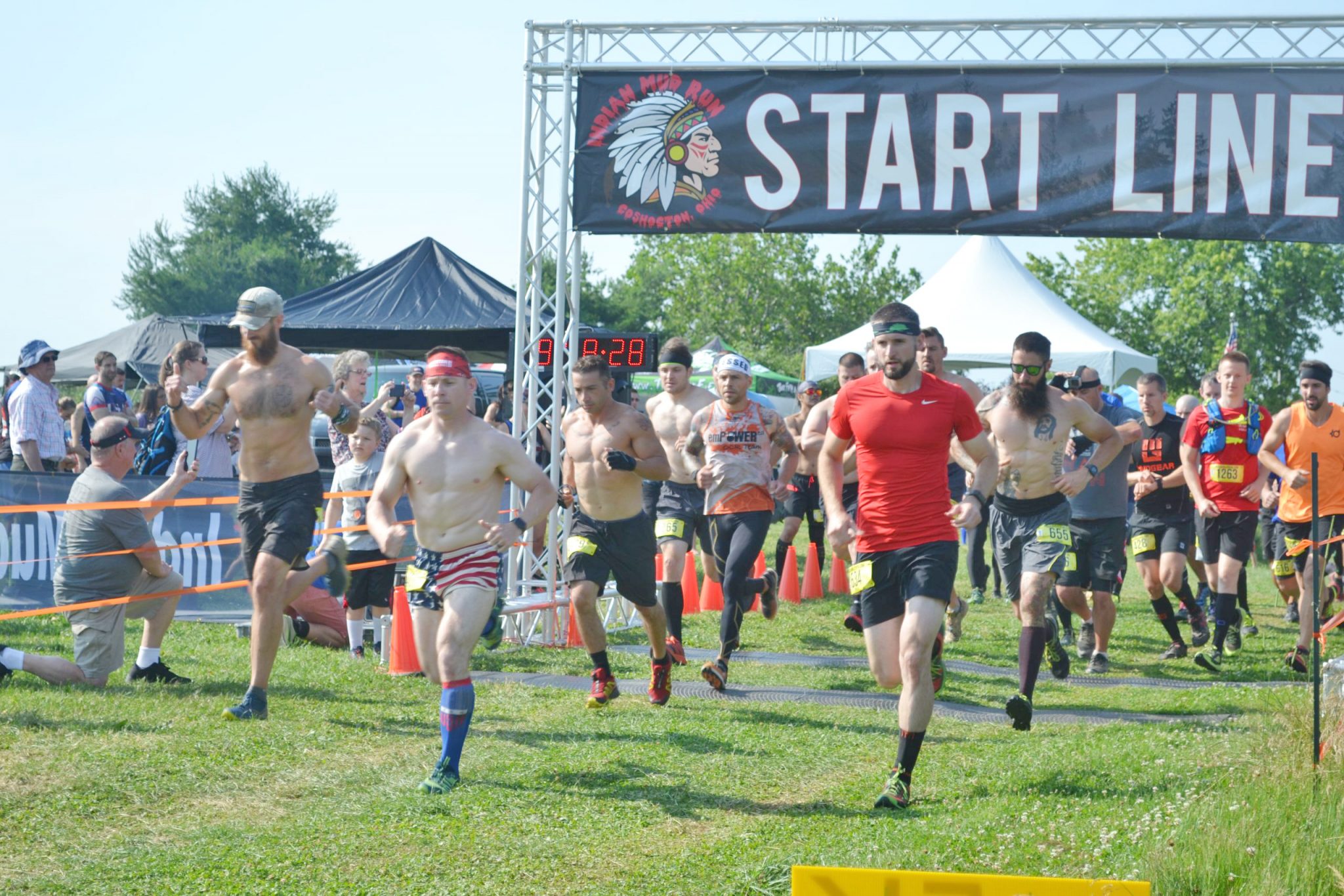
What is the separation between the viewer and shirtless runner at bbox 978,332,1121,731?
8.12 meters

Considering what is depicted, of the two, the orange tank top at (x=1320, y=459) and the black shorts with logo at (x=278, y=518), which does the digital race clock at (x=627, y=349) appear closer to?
the black shorts with logo at (x=278, y=518)

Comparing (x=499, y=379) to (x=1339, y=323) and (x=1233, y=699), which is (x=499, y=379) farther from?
(x=1339, y=323)

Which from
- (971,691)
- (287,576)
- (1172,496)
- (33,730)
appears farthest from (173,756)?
(1172,496)

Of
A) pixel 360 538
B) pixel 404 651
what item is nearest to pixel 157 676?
pixel 404 651

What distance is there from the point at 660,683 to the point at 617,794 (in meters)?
2.40

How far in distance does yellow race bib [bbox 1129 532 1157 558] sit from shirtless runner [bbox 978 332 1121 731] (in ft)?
9.91

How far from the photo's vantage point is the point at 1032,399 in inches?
329

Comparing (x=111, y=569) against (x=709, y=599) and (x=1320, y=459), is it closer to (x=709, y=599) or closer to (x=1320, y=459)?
(x=709, y=599)

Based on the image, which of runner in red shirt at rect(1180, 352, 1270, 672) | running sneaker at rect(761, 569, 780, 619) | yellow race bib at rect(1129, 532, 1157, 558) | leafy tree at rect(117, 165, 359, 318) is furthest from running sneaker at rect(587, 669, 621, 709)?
leafy tree at rect(117, 165, 359, 318)

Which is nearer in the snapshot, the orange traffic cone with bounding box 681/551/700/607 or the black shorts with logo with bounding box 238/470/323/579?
the black shorts with logo with bounding box 238/470/323/579

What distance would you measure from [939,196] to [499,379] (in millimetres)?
14458

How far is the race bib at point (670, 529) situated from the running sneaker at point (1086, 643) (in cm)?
348

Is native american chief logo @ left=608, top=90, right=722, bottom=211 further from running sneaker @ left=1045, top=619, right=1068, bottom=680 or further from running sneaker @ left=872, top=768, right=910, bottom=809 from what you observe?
running sneaker @ left=872, top=768, right=910, bottom=809

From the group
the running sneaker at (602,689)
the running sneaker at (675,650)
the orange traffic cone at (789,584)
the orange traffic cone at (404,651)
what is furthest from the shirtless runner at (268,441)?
the orange traffic cone at (789,584)
